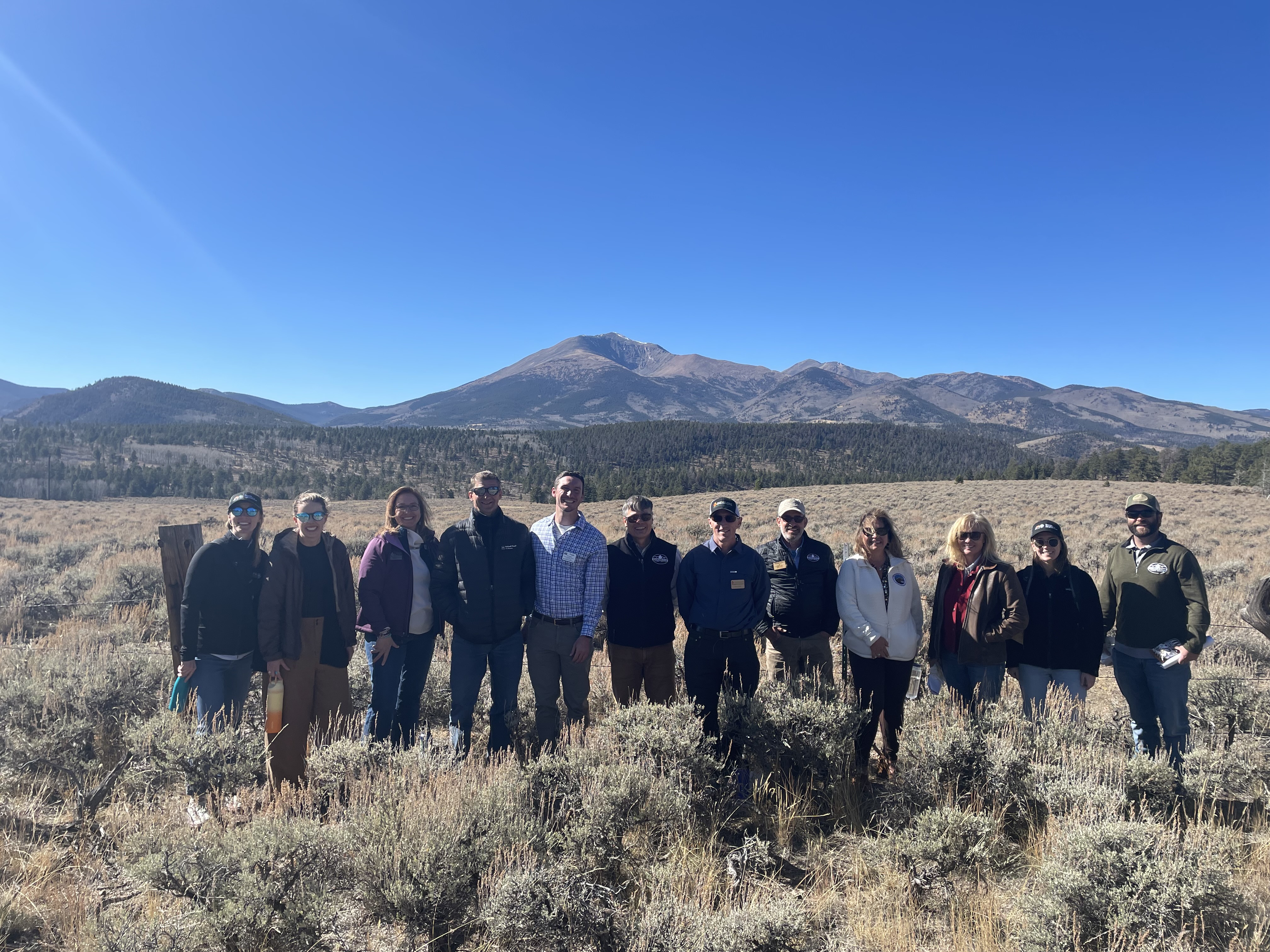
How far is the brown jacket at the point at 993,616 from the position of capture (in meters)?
3.77

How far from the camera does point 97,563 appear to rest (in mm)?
11070

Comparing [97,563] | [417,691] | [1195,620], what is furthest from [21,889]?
[97,563]

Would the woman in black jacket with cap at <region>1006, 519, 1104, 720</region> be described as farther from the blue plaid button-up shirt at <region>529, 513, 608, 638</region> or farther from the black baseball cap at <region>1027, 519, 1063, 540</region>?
the blue plaid button-up shirt at <region>529, 513, 608, 638</region>

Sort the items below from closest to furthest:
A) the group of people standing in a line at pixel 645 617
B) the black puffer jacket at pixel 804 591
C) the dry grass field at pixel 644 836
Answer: the dry grass field at pixel 644 836 < the group of people standing in a line at pixel 645 617 < the black puffer jacket at pixel 804 591

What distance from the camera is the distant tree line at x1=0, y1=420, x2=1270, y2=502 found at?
210ft

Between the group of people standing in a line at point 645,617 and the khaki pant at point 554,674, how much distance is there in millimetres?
14

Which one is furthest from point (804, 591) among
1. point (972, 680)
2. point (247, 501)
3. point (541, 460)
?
point (541, 460)

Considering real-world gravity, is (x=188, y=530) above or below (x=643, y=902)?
above

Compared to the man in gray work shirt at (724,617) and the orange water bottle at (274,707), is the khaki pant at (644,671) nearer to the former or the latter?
the man in gray work shirt at (724,617)

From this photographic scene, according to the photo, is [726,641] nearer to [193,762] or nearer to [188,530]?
[193,762]

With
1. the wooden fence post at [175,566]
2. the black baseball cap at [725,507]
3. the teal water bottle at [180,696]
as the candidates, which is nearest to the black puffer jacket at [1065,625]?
the black baseball cap at [725,507]

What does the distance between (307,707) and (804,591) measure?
138 inches

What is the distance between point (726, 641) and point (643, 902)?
5.95ft

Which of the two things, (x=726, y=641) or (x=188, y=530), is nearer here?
(x=726, y=641)
